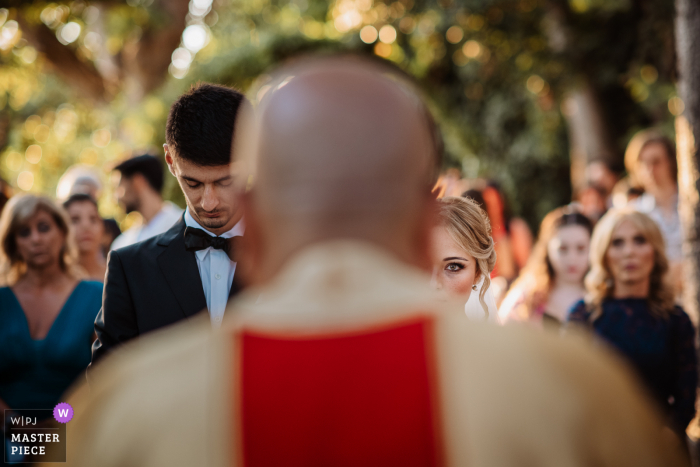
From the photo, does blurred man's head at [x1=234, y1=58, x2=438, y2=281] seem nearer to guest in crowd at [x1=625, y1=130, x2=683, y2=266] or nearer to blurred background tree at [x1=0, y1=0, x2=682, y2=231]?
guest in crowd at [x1=625, y1=130, x2=683, y2=266]

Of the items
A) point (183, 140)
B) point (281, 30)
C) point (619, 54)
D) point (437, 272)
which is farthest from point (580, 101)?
point (183, 140)

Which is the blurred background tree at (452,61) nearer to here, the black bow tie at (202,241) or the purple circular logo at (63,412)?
the purple circular logo at (63,412)

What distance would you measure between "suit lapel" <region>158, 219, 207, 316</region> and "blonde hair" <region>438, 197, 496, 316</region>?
1.18 metres

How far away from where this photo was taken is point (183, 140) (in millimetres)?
2359

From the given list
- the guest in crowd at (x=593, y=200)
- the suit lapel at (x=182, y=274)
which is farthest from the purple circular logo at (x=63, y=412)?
the guest in crowd at (x=593, y=200)

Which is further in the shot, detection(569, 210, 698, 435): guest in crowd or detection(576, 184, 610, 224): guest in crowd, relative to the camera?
detection(576, 184, 610, 224): guest in crowd

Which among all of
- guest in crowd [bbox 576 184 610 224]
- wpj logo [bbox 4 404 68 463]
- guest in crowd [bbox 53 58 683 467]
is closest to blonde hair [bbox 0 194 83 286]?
wpj logo [bbox 4 404 68 463]

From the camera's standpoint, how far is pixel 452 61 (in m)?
13.1

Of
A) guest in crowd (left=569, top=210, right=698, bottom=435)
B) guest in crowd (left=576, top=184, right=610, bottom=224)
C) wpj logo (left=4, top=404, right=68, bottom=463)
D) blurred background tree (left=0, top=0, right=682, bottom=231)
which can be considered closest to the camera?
wpj logo (left=4, top=404, right=68, bottom=463)

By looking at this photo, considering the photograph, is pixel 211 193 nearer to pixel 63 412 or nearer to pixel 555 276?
pixel 63 412

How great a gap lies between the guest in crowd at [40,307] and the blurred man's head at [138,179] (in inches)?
33.5

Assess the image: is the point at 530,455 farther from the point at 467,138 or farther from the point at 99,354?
the point at 467,138

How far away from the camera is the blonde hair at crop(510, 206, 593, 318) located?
4715 millimetres

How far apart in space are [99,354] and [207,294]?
0.43 metres
